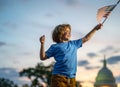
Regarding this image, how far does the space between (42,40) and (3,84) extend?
9896 cm

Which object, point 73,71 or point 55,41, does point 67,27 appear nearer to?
point 55,41

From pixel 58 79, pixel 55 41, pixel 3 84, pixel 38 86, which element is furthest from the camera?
pixel 3 84

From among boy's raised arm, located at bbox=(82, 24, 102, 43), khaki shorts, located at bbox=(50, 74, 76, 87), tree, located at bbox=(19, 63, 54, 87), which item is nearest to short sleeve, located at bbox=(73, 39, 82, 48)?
boy's raised arm, located at bbox=(82, 24, 102, 43)

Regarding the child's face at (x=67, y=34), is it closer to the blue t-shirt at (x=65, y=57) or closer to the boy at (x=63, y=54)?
the boy at (x=63, y=54)

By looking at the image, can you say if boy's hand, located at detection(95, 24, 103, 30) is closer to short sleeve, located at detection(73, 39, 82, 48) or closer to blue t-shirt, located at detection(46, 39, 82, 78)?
short sleeve, located at detection(73, 39, 82, 48)

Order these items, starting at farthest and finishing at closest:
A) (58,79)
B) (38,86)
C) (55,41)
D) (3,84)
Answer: (3,84) → (38,86) → (55,41) → (58,79)

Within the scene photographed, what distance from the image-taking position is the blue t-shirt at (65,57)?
7.81 meters

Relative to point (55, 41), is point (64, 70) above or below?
below

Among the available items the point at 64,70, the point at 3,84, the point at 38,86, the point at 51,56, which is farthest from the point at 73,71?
the point at 3,84

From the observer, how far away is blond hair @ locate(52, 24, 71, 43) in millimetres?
8086

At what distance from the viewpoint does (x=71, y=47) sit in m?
8.05

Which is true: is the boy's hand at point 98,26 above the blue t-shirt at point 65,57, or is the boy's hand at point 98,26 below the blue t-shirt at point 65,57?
above

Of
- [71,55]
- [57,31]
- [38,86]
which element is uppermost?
[38,86]

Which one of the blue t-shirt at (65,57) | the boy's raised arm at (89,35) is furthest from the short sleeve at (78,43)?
the boy's raised arm at (89,35)
